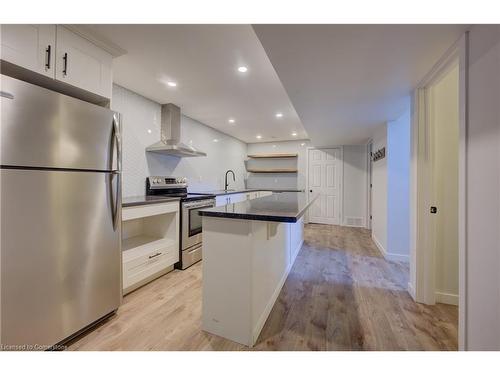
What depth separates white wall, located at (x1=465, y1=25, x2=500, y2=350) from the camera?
3.40 feet

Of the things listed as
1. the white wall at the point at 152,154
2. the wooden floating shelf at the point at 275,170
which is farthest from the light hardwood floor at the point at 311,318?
the wooden floating shelf at the point at 275,170

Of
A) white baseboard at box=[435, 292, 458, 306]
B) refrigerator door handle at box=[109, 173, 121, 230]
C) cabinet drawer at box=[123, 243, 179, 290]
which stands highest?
refrigerator door handle at box=[109, 173, 121, 230]

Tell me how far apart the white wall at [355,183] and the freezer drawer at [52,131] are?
5.35 m

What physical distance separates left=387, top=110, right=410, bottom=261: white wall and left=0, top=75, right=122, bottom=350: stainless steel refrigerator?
3525mm

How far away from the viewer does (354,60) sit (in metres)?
1.59

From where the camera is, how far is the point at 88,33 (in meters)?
1.63

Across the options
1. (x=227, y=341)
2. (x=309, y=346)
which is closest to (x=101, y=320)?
(x=227, y=341)

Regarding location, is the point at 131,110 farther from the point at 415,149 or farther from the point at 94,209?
the point at 415,149

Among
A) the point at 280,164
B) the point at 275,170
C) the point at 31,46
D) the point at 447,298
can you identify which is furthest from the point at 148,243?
the point at 280,164

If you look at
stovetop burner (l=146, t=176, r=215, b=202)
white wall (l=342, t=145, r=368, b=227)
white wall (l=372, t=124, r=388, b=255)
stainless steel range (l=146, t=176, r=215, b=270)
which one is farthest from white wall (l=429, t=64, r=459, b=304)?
white wall (l=342, t=145, r=368, b=227)

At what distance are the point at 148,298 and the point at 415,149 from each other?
9.87 ft

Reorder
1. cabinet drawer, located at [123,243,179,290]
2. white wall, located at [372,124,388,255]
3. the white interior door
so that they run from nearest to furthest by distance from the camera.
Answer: cabinet drawer, located at [123,243,179,290] < white wall, located at [372,124,388,255] < the white interior door

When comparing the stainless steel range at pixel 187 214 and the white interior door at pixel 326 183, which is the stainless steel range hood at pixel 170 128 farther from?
the white interior door at pixel 326 183

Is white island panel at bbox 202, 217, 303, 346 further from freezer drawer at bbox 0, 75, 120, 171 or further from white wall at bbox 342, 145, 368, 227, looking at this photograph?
white wall at bbox 342, 145, 368, 227
